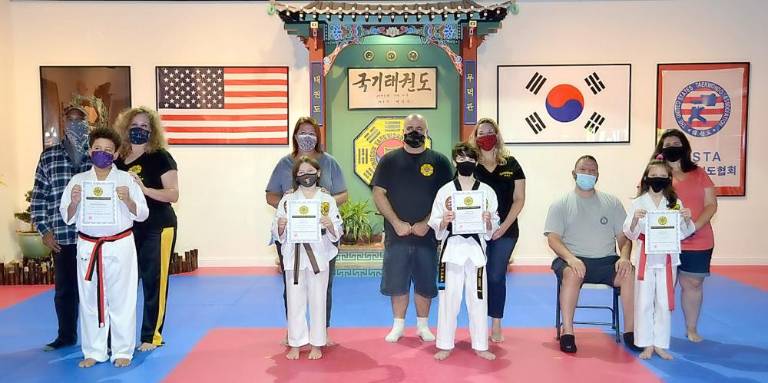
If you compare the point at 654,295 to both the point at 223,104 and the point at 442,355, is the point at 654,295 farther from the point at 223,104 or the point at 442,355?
the point at 223,104

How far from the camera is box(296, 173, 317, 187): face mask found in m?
3.69

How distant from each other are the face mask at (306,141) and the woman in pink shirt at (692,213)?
2614 mm

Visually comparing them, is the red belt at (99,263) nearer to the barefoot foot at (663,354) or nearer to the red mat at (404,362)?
the red mat at (404,362)

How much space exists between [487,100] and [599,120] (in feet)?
5.04

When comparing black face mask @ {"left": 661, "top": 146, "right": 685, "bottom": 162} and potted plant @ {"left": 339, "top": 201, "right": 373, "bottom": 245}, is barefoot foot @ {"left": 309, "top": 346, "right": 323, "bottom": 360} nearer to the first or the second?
black face mask @ {"left": 661, "top": 146, "right": 685, "bottom": 162}

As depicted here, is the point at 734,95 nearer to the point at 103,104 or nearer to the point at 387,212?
the point at 387,212

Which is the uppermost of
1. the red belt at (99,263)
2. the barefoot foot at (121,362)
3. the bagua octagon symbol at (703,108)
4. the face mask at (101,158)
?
the bagua octagon symbol at (703,108)

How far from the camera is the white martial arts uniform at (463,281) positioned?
3654 millimetres

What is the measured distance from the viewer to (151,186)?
3.89 meters

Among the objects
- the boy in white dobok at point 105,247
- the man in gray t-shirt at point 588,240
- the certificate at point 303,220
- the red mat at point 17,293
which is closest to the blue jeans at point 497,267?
the man in gray t-shirt at point 588,240

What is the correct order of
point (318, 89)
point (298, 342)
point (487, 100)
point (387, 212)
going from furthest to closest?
point (487, 100), point (318, 89), point (387, 212), point (298, 342)

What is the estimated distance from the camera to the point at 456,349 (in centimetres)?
395

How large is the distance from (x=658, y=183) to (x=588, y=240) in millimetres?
623

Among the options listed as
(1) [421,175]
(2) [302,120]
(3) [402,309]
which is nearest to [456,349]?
(3) [402,309]
